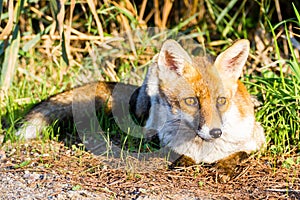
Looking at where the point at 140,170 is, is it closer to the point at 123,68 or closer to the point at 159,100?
the point at 159,100

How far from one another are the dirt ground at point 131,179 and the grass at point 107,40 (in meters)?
0.53

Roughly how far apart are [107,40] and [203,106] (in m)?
2.77

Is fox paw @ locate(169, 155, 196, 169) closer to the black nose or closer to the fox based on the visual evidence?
the fox

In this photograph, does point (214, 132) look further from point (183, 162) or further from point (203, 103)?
point (183, 162)

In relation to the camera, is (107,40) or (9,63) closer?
(9,63)

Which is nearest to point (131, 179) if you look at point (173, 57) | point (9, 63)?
point (173, 57)

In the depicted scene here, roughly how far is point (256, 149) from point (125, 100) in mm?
1514

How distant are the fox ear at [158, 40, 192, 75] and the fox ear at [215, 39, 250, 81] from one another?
26cm

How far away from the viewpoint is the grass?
209 inches

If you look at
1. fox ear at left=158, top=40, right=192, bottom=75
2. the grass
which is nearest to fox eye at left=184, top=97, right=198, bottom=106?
fox ear at left=158, top=40, right=192, bottom=75

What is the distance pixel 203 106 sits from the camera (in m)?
4.11

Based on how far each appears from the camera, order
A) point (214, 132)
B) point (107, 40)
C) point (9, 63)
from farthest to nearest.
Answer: point (107, 40)
point (9, 63)
point (214, 132)

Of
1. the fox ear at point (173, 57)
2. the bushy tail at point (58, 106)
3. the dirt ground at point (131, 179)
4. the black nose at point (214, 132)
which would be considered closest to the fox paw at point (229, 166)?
the dirt ground at point (131, 179)

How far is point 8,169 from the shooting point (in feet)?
14.3
